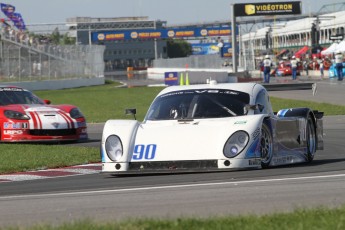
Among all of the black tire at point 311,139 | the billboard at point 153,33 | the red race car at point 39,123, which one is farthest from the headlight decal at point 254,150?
the billboard at point 153,33

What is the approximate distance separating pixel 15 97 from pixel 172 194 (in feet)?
37.3

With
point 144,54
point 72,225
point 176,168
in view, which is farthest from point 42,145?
point 144,54

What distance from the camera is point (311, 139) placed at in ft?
46.0

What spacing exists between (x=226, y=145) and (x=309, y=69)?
70865mm

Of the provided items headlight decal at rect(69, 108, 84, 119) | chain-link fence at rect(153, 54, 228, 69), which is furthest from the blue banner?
headlight decal at rect(69, 108, 84, 119)

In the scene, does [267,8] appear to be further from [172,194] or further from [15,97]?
[172,194]

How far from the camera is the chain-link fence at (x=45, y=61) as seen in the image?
5841 centimetres

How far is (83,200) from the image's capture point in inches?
380

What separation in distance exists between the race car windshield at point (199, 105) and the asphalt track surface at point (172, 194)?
45.9 inches

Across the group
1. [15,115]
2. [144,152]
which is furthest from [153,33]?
[144,152]

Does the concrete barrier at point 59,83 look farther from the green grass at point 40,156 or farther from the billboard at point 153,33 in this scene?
the billboard at point 153,33

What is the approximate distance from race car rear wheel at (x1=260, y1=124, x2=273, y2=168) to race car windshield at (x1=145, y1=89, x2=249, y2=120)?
715mm

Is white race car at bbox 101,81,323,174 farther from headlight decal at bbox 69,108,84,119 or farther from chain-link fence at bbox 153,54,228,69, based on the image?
chain-link fence at bbox 153,54,228,69

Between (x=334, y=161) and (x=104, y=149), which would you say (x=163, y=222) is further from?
(x=334, y=161)
